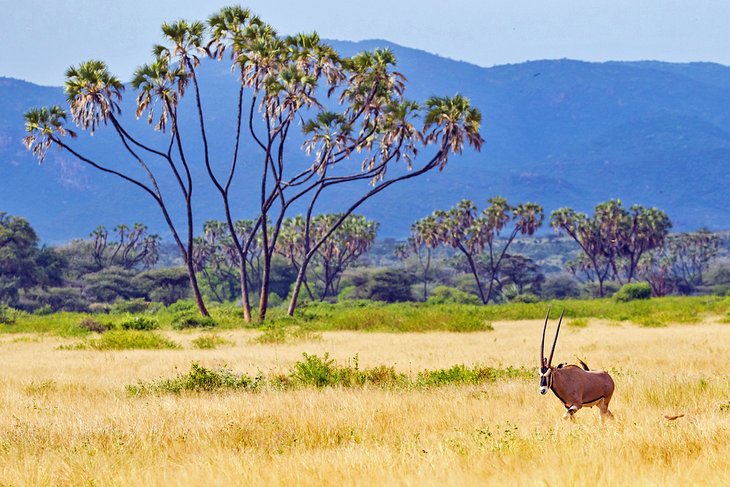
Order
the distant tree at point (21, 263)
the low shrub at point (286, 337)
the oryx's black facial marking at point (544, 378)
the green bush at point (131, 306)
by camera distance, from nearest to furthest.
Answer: the oryx's black facial marking at point (544, 378), the low shrub at point (286, 337), the green bush at point (131, 306), the distant tree at point (21, 263)

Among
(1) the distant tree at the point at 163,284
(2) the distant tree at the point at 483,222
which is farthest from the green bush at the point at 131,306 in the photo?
(2) the distant tree at the point at 483,222

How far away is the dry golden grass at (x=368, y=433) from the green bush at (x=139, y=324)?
59.6 ft

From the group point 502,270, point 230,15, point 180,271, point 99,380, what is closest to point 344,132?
point 230,15

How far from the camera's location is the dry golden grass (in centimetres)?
676

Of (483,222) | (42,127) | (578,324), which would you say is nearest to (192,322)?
(42,127)

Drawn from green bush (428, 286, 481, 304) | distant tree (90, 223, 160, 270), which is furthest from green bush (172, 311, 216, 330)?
distant tree (90, 223, 160, 270)

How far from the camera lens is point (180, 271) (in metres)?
87.3

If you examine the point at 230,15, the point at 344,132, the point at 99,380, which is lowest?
the point at 99,380

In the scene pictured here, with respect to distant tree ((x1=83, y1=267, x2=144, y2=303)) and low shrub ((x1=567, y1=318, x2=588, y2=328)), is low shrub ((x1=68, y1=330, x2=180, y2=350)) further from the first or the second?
distant tree ((x1=83, y1=267, x2=144, y2=303))

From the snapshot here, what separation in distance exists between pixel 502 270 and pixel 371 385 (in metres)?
95.5

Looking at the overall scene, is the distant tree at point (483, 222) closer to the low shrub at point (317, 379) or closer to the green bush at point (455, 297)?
the green bush at point (455, 297)

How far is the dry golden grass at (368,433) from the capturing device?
266 inches

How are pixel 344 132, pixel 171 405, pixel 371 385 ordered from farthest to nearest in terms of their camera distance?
1. pixel 344 132
2. pixel 371 385
3. pixel 171 405

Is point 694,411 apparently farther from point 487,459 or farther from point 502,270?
point 502,270
